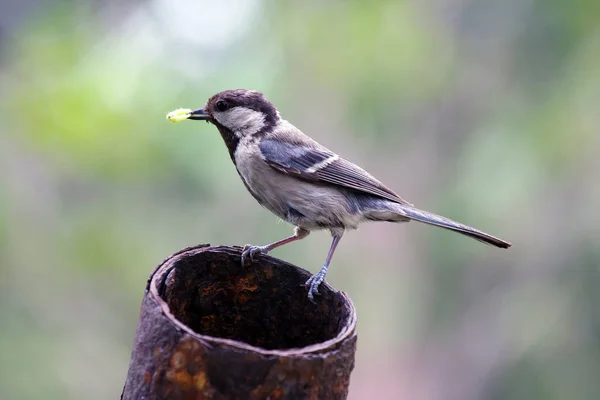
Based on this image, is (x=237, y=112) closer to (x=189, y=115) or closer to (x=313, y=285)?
(x=189, y=115)

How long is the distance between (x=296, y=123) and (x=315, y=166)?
8.36 feet

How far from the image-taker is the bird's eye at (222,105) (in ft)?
9.09

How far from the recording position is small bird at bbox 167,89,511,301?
267 centimetres

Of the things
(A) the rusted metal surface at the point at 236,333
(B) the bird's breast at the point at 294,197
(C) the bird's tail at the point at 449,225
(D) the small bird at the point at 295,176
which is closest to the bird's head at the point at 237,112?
(D) the small bird at the point at 295,176

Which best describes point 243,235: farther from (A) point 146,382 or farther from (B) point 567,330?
(A) point 146,382

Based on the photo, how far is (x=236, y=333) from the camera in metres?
1.91

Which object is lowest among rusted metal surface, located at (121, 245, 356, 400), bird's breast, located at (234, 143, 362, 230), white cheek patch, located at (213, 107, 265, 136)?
rusted metal surface, located at (121, 245, 356, 400)

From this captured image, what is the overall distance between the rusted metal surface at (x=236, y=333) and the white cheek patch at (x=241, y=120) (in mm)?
1099

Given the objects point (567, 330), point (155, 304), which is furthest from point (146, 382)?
point (567, 330)

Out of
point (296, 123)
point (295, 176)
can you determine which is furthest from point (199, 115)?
point (296, 123)

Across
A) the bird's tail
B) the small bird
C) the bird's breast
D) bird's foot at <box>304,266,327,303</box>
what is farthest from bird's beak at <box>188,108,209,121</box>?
bird's foot at <box>304,266,327,303</box>

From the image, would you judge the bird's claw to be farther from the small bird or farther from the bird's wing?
the bird's wing

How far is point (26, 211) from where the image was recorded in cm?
377

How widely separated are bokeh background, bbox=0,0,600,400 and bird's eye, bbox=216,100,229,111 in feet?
2.14
